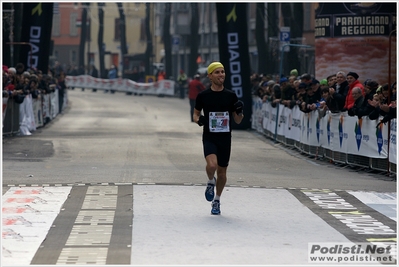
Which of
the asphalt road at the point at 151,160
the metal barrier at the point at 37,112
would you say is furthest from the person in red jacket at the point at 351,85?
the metal barrier at the point at 37,112

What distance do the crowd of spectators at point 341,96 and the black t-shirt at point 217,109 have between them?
17.3ft

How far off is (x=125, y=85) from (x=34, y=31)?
129ft

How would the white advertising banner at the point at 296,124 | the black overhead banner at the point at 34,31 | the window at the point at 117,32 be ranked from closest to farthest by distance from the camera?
the white advertising banner at the point at 296,124, the black overhead banner at the point at 34,31, the window at the point at 117,32

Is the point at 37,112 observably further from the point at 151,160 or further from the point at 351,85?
the point at 351,85

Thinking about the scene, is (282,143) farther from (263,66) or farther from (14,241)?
(263,66)

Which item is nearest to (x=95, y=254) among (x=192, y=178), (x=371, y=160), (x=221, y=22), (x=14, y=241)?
(x=14, y=241)

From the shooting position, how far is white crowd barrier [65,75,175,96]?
2603 inches

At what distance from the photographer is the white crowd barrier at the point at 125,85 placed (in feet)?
217

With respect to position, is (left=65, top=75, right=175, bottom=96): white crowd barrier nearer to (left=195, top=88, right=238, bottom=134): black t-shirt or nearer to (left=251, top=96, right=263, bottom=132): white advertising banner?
(left=251, top=96, right=263, bottom=132): white advertising banner

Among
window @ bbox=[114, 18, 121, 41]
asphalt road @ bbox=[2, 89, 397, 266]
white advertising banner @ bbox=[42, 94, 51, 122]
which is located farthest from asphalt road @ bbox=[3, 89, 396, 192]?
window @ bbox=[114, 18, 121, 41]

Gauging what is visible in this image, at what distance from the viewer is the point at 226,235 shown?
33.5 ft

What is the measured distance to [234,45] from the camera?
1206 inches

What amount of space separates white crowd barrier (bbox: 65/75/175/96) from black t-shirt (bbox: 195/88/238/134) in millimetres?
53739

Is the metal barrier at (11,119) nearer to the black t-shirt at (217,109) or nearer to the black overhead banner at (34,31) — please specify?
the black overhead banner at (34,31)
